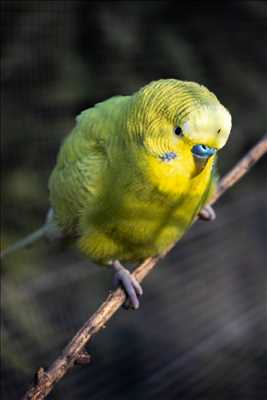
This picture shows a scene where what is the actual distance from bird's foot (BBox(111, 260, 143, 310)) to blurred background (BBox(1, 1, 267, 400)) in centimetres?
23

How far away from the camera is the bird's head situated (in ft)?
3.95

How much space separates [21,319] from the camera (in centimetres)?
214

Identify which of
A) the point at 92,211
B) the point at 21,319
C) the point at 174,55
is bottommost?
the point at 21,319

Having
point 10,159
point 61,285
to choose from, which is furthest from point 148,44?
point 61,285

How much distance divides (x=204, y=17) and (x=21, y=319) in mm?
1470

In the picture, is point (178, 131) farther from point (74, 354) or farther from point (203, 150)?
point (74, 354)

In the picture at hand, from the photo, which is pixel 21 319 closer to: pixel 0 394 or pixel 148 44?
pixel 0 394

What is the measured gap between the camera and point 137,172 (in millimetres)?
1439

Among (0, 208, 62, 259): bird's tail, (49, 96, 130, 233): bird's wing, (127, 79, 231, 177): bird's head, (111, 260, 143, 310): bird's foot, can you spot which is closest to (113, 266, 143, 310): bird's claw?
(111, 260, 143, 310): bird's foot

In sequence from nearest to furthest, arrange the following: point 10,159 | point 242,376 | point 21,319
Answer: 1. point 242,376
2. point 21,319
3. point 10,159

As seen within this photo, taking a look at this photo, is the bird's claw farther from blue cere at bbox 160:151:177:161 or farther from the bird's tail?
blue cere at bbox 160:151:177:161

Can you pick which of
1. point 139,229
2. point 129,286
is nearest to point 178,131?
point 139,229

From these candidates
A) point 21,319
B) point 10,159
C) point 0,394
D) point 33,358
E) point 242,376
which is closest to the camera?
point 242,376

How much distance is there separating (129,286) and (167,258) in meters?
0.97
